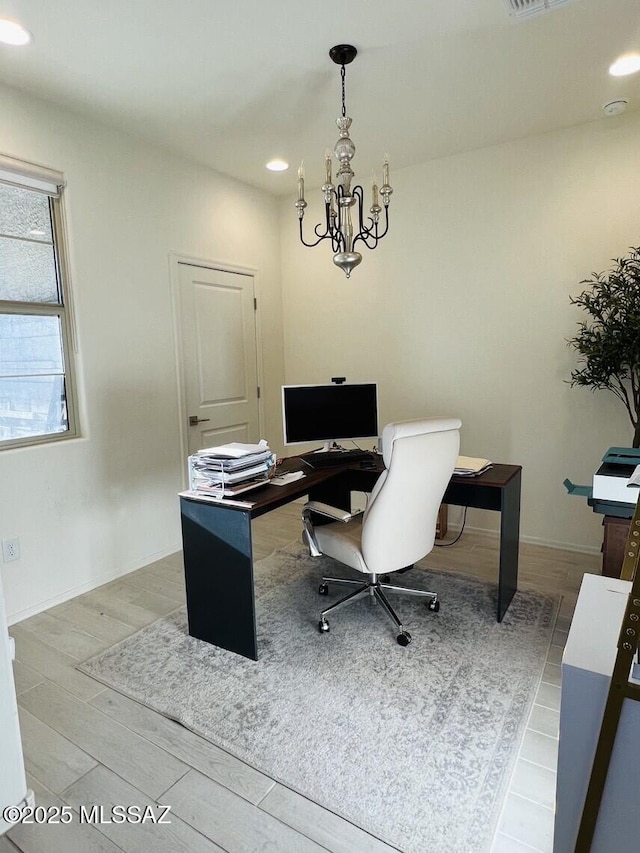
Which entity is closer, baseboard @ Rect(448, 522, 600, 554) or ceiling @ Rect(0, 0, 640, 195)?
ceiling @ Rect(0, 0, 640, 195)

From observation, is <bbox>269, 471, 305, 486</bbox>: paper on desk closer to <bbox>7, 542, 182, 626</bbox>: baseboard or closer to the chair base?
the chair base

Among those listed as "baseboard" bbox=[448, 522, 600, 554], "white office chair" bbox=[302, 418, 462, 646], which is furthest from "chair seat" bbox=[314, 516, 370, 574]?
"baseboard" bbox=[448, 522, 600, 554]

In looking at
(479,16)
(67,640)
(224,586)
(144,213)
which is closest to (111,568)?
(67,640)

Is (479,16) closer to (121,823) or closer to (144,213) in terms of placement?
(144,213)

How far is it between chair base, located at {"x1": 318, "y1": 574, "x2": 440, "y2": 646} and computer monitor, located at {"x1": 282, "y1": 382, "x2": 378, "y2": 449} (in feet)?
2.82

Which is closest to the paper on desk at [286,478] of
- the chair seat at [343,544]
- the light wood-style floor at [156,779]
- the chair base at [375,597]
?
the chair seat at [343,544]

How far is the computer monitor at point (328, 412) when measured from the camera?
9.55 feet

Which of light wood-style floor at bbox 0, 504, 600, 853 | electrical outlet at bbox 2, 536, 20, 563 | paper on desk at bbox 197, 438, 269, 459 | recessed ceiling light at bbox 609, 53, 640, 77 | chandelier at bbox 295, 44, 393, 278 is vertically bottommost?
light wood-style floor at bbox 0, 504, 600, 853

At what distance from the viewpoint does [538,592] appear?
281 cm

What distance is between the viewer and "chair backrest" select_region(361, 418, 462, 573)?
6.88 ft

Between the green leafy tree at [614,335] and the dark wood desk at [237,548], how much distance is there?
0.88 meters

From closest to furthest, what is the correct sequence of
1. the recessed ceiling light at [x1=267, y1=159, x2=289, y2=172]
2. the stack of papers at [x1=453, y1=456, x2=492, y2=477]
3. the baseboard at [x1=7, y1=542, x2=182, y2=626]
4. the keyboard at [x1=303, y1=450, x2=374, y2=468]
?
the stack of papers at [x1=453, y1=456, x2=492, y2=477]
the baseboard at [x1=7, y1=542, x2=182, y2=626]
the keyboard at [x1=303, y1=450, x2=374, y2=468]
the recessed ceiling light at [x1=267, y1=159, x2=289, y2=172]

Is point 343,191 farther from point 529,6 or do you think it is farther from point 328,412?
point 328,412

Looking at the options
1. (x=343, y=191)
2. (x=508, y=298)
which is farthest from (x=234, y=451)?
(x=508, y=298)
